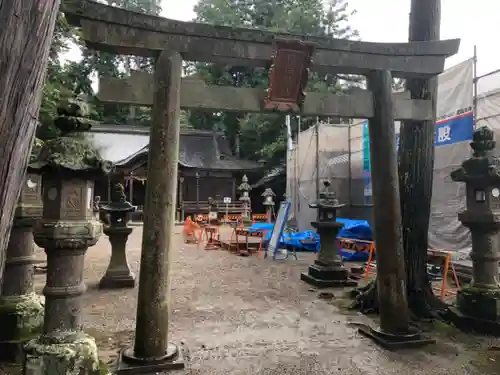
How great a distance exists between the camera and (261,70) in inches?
1206

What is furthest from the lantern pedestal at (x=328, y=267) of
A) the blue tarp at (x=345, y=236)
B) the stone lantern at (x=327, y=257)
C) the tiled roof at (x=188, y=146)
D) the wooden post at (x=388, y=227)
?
the tiled roof at (x=188, y=146)

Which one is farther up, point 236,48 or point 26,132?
point 236,48

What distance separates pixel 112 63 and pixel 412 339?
3765 cm

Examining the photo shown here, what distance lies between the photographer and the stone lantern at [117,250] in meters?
7.21

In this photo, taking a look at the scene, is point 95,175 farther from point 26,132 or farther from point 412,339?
point 412,339

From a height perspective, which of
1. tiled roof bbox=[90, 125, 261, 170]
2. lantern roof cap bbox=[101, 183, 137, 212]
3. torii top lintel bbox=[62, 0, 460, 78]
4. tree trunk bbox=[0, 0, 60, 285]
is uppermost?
tiled roof bbox=[90, 125, 261, 170]

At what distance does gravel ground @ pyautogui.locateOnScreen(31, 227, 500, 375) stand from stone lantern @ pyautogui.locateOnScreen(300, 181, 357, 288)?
1.28 ft

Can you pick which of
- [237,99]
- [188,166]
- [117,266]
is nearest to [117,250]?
[117,266]

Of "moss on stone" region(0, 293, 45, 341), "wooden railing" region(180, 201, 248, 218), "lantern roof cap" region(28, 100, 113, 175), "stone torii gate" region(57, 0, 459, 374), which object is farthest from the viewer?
"wooden railing" region(180, 201, 248, 218)

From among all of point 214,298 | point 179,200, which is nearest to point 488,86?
point 214,298

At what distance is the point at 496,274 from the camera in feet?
16.5

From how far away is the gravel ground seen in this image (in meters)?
3.81

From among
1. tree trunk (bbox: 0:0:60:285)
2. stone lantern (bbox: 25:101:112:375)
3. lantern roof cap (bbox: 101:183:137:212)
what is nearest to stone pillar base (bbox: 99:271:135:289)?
lantern roof cap (bbox: 101:183:137:212)

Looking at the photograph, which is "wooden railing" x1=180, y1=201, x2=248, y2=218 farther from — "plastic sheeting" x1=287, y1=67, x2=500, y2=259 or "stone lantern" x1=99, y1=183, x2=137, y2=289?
"stone lantern" x1=99, y1=183, x2=137, y2=289
